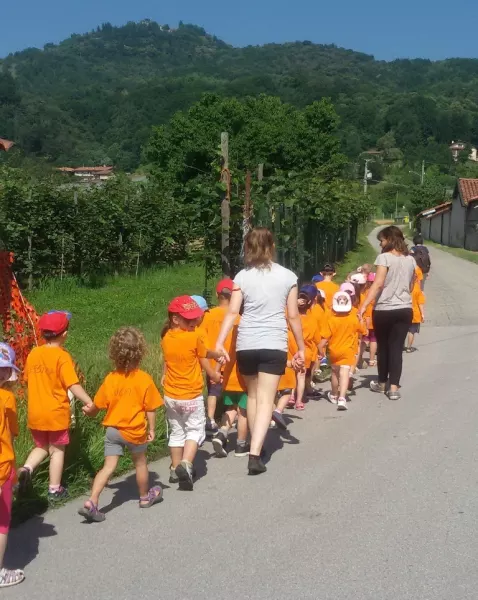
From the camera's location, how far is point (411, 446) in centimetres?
654

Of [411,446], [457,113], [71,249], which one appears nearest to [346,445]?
[411,446]

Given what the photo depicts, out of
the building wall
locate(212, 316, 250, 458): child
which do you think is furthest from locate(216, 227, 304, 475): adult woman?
the building wall

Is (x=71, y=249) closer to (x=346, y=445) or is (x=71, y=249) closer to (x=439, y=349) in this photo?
(x=439, y=349)

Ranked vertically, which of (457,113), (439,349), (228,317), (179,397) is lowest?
(439,349)

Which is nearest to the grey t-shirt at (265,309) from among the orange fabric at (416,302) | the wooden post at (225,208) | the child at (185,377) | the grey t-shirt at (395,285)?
the child at (185,377)

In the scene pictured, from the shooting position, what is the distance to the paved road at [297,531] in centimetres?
400

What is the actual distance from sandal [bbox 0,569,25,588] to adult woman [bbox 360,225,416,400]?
5.26m

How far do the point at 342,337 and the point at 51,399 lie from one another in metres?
3.95

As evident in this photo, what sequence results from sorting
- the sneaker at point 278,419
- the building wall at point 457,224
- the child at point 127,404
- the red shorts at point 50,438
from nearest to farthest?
1. the child at point 127,404
2. the red shorts at point 50,438
3. the sneaker at point 278,419
4. the building wall at point 457,224

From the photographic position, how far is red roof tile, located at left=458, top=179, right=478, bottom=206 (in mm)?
53819

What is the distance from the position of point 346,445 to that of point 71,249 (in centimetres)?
1315

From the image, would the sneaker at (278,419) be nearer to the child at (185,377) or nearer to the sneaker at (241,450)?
the sneaker at (241,450)

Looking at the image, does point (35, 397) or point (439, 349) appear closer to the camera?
point (35, 397)

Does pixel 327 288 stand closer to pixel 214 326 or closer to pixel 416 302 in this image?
pixel 416 302
